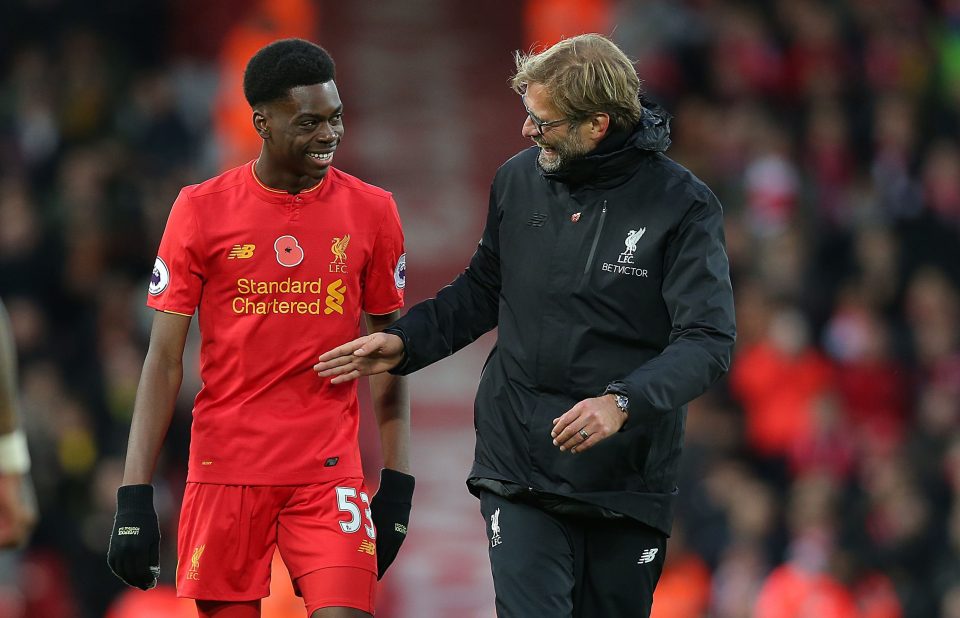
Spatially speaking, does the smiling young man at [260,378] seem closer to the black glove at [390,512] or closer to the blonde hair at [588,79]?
the black glove at [390,512]

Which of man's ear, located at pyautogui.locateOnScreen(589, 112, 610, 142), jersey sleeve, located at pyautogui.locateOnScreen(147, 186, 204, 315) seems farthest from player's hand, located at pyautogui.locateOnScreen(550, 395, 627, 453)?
jersey sleeve, located at pyautogui.locateOnScreen(147, 186, 204, 315)

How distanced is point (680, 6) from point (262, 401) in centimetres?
1115

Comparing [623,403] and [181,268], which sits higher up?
[181,268]

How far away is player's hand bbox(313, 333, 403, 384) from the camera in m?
5.61

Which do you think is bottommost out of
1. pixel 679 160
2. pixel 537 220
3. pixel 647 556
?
pixel 679 160

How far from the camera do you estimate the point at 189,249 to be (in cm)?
565

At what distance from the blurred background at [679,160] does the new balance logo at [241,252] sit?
510 centimetres

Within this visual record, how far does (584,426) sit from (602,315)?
59 centimetres

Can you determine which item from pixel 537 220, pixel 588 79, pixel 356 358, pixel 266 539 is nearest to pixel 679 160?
pixel 537 220

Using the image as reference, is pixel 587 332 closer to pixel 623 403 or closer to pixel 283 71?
pixel 623 403

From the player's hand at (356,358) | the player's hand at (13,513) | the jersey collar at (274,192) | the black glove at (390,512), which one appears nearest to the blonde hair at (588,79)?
the jersey collar at (274,192)

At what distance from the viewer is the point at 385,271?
5.89 m

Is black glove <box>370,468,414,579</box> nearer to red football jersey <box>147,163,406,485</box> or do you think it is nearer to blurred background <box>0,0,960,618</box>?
red football jersey <box>147,163,406,485</box>

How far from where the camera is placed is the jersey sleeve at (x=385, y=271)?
5871 millimetres
